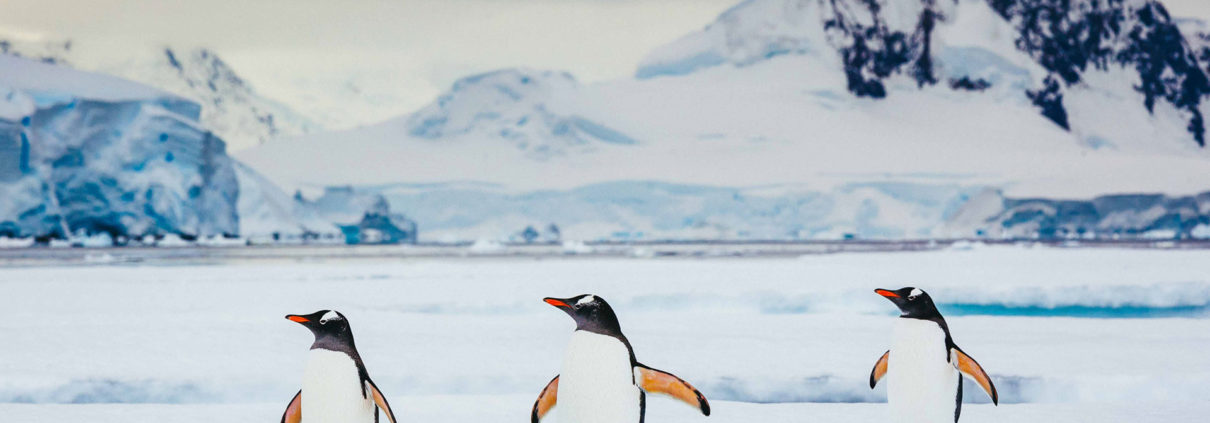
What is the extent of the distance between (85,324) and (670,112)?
5656 centimetres

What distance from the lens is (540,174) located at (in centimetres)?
5222

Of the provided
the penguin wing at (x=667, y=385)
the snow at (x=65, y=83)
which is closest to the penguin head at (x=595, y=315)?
the penguin wing at (x=667, y=385)

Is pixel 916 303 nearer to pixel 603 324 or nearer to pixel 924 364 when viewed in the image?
pixel 924 364

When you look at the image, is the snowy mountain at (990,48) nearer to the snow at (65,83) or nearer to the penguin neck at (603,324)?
the snow at (65,83)

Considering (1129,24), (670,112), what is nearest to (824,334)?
(670,112)

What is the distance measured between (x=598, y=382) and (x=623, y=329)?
172 inches

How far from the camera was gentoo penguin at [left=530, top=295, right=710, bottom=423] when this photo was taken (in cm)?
354

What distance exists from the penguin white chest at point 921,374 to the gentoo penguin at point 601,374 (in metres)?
0.84

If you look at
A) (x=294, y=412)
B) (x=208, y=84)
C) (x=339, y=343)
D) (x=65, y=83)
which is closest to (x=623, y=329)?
(x=294, y=412)

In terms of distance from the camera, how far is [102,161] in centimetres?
2841

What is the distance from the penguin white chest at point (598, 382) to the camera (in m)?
3.55

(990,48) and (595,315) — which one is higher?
(990,48)

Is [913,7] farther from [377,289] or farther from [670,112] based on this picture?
[377,289]

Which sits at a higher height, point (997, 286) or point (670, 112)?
point (670, 112)
